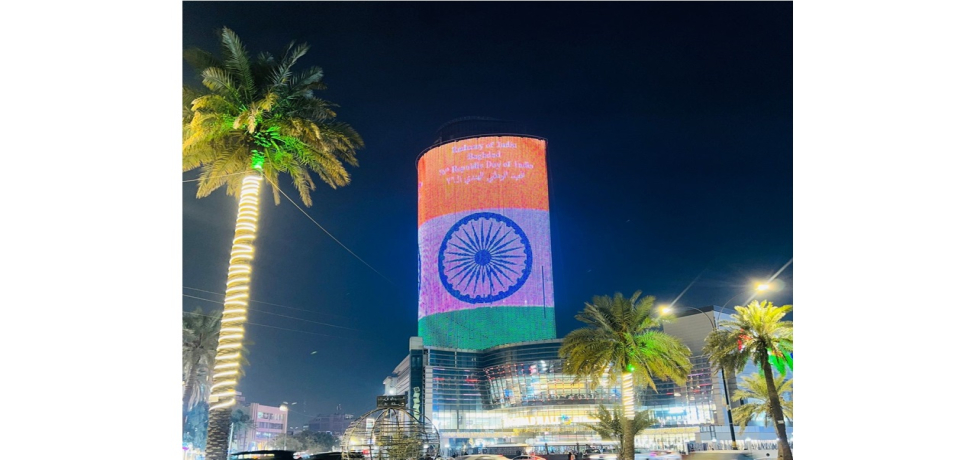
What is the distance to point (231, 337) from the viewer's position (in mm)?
12273

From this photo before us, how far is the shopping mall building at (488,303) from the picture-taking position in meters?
103

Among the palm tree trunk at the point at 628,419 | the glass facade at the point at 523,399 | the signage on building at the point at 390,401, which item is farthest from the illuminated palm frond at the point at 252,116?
the glass facade at the point at 523,399

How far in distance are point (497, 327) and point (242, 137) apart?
346 ft

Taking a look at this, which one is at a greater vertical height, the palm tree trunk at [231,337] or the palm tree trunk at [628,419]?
the palm tree trunk at [231,337]

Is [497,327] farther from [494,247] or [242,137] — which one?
[242,137]

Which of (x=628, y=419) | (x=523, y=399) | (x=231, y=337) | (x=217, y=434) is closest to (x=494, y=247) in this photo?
(x=523, y=399)

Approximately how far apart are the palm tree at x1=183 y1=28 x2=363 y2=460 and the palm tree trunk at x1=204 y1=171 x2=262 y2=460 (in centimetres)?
2

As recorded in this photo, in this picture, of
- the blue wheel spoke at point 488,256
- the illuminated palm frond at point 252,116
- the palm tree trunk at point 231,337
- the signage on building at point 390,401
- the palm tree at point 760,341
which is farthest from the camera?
Result: the blue wheel spoke at point 488,256

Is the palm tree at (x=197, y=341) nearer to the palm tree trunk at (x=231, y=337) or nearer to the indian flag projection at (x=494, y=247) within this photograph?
the palm tree trunk at (x=231, y=337)

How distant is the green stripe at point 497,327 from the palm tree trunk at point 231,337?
10472 centimetres

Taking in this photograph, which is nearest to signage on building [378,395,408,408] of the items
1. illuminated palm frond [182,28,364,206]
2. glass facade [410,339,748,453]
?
illuminated palm frond [182,28,364,206]

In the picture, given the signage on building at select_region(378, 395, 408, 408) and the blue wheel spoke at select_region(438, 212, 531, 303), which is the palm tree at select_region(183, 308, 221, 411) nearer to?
the signage on building at select_region(378, 395, 408, 408)
